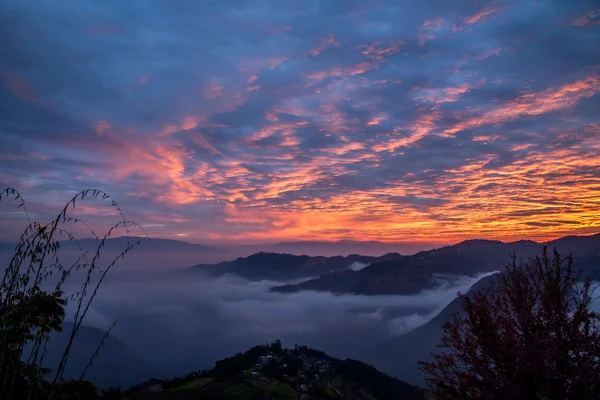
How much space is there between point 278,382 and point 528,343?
5876 centimetres

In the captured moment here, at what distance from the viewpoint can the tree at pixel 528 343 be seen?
8.16 m

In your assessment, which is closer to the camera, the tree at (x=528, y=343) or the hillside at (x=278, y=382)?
the tree at (x=528, y=343)

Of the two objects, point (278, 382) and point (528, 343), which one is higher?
point (528, 343)

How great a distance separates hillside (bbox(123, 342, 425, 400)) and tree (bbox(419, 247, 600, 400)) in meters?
44.3

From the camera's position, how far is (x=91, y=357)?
4188 mm

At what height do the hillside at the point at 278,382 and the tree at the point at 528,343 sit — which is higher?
the tree at the point at 528,343

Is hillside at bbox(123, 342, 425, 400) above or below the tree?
below

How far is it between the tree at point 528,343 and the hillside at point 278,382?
145 feet

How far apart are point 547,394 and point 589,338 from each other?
1688 millimetres

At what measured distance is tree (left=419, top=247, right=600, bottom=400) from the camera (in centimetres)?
816

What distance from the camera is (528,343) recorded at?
8891 millimetres

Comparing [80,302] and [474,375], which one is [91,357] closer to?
[80,302]

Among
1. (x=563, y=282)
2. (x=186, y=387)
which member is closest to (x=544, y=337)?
(x=563, y=282)

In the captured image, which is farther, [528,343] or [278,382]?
[278,382]
